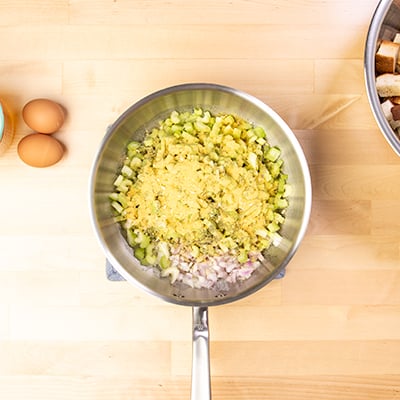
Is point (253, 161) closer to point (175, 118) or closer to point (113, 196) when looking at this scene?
point (175, 118)

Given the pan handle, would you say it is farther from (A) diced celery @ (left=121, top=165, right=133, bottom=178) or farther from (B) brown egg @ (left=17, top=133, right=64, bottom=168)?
(B) brown egg @ (left=17, top=133, right=64, bottom=168)

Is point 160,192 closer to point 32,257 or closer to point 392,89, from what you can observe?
point 32,257

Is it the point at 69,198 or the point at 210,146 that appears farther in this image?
the point at 69,198

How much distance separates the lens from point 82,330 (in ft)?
4.06

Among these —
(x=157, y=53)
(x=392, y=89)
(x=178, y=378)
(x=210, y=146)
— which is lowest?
(x=178, y=378)

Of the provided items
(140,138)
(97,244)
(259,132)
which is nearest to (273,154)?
(259,132)

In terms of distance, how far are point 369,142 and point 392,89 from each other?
15cm

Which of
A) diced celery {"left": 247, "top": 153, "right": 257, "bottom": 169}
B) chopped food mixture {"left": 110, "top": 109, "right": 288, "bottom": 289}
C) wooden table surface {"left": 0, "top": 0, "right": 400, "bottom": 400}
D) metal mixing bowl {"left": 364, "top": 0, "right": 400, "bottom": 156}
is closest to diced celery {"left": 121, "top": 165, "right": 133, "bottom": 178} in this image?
chopped food mixture {"left": 110, "top": 109, "right": 288, "bottom": 289}

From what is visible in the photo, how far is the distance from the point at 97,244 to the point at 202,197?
29 centimetres

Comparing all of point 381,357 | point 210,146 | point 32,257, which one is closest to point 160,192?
point 210,146

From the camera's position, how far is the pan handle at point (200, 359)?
1057 millimetres

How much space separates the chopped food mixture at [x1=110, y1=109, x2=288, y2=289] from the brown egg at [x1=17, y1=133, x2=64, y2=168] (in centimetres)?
16

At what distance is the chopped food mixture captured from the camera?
3.55ft

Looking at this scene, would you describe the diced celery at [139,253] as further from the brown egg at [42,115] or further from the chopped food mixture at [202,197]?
the brown egg at [42,115]
